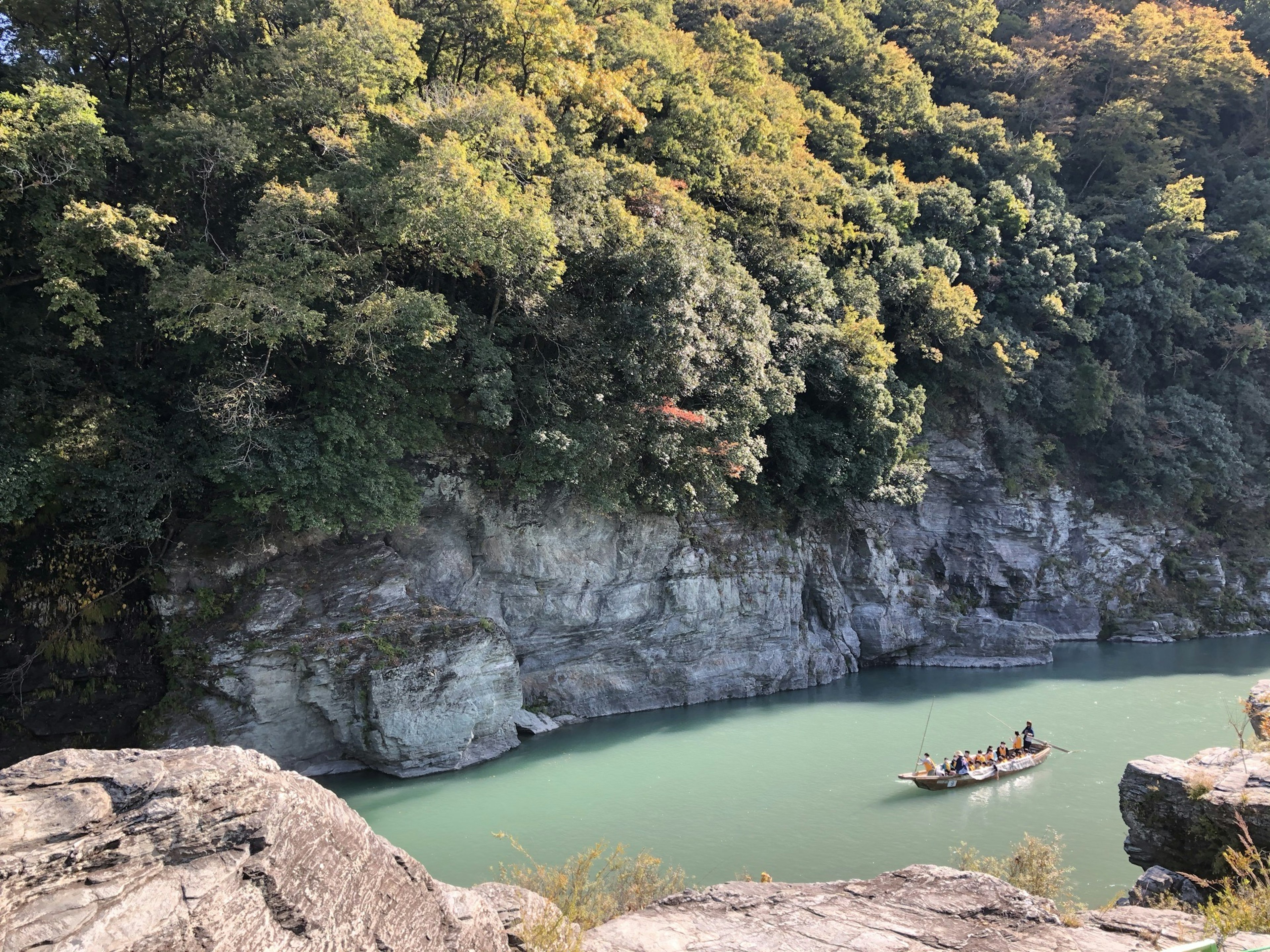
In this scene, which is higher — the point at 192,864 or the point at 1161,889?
the point at 192,864

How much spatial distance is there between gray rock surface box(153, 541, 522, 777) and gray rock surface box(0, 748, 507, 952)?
26.7 feet

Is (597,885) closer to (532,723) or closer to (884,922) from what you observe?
(884,922)

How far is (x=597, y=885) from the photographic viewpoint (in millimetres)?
7188

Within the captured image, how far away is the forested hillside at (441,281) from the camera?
1134 centimetres

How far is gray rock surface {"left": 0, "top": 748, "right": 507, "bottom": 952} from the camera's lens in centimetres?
362

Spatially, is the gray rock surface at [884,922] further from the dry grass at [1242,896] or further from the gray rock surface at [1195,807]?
the gray rock surface at [1195,807]

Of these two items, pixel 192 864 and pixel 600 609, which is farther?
pixel 600 609

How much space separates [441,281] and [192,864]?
11.5 m

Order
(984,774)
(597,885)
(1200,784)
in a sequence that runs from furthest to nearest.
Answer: (984,774) < (1200,784) < (597,885)

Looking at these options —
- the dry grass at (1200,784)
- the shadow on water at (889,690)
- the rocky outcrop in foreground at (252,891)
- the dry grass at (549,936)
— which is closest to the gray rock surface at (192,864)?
the rocky outcrop in foreground at (252,891)

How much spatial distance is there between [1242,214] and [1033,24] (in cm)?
1034

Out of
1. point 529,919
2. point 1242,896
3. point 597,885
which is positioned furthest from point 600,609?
point 1242,896

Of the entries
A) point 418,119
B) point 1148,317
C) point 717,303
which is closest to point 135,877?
point 418,119

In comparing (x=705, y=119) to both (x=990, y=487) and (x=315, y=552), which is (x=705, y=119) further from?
(x=990, y=487)
